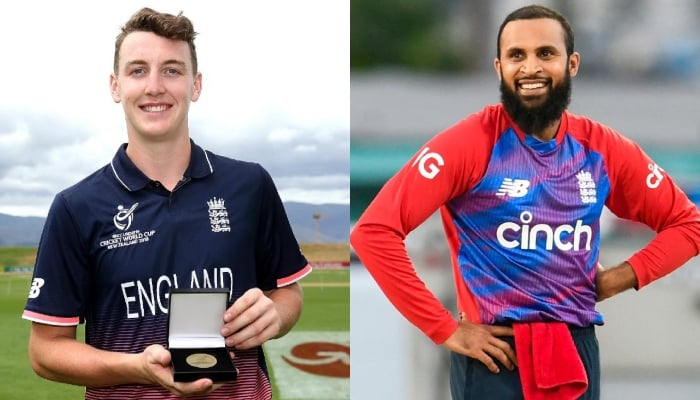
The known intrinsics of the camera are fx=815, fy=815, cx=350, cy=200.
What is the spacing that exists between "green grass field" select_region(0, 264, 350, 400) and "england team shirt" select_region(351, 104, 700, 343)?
0.63 meters

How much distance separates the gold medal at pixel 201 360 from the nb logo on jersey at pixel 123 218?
0.32 m

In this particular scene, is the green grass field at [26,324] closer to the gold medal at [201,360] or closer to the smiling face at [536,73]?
the smiling face at [536,73]

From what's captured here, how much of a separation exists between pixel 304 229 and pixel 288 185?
16 centimetres

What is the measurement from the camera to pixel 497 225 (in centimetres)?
190

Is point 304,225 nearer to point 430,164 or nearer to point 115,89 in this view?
point 430,164

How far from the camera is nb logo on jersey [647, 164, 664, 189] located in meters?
2.02

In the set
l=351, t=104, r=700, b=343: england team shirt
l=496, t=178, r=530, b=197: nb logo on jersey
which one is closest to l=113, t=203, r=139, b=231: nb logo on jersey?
l=351, t=104, r=700, b=343: england team shirt

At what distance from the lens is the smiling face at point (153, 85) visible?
5.17 ft

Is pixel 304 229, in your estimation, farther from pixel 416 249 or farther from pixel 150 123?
pixel 150 123

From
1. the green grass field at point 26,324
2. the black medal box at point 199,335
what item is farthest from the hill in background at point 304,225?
the black medal box at point 199,335

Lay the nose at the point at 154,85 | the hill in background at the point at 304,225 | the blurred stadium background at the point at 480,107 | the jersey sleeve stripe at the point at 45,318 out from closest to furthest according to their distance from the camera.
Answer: the jersey sleeve stripe at the point at 45,318 → the nose at the point at 154,85 → the blurred stadium background at the point at 480,107 → the hill in background at the point at 304,225

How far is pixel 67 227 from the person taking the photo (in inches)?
59.3

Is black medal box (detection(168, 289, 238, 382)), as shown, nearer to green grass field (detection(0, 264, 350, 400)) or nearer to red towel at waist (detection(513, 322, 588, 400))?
red towel at waist (detection(513, 322, 588, 400))

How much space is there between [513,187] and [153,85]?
2.77 feet
